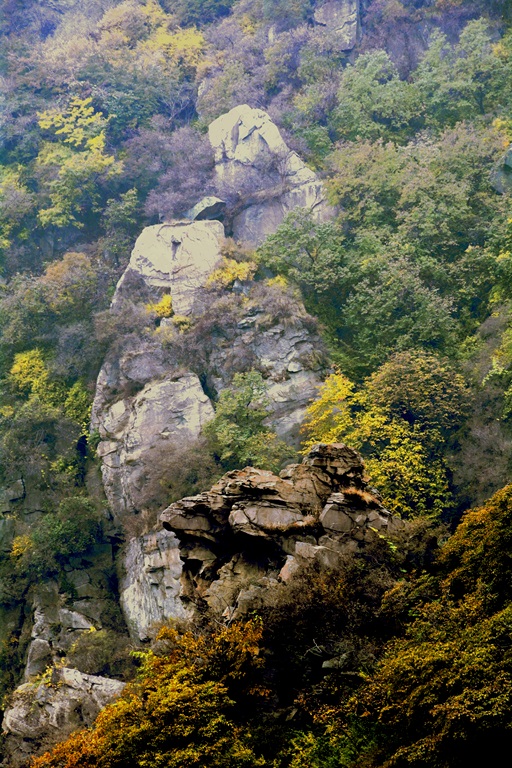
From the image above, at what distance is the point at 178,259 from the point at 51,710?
1812 centimetres

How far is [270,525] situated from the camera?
1697 centimetres

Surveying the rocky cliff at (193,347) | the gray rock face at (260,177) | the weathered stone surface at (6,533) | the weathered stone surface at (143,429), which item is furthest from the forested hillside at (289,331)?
the weathered stone surface at (143,429)

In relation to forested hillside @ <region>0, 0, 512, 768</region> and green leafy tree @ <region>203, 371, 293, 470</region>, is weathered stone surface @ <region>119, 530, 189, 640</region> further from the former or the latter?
green leafy tree @ <region>203, 371, 293, 470</region>

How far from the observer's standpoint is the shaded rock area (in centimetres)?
1628

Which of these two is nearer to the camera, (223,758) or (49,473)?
(223,758)

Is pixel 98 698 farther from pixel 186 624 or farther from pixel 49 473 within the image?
pixel 49 473

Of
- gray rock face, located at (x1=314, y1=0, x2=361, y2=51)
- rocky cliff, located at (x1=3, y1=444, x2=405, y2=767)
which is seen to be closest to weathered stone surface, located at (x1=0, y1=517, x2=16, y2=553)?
rocky cliff, located at (x1=3, y1=444, x2=405, y2=767)

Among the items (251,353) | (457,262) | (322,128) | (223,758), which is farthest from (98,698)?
(322,128)

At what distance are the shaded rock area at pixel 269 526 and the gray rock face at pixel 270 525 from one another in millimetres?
22

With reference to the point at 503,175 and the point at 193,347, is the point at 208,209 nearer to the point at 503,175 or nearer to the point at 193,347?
the point at 193,347

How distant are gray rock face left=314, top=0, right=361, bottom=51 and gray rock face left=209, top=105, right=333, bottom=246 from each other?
7.31 meters

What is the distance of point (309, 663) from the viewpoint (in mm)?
14539

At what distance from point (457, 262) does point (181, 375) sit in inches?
444

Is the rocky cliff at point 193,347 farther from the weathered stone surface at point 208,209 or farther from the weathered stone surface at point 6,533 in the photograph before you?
the weathered stone surface at point 6,533
